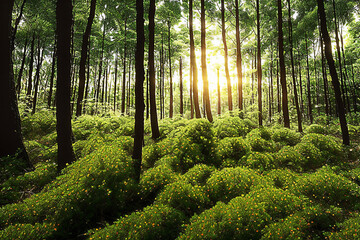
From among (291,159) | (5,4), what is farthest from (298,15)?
(5,4)

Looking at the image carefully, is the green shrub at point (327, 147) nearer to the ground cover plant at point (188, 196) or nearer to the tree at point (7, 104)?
the ground cover plant at point (188, 196)

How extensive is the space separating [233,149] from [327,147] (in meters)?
4.25

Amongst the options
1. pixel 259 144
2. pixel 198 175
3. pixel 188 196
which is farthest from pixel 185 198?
pixel 259 144

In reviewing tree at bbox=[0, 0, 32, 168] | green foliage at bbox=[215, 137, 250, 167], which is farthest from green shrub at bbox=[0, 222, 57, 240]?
green foliage at bbox=[215, 137, 250, 167]

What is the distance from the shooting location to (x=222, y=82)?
29.4m

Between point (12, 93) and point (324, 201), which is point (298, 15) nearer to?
point (324, 201)

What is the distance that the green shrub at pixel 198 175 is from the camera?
5722 millimetres

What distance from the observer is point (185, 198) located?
4.85 m

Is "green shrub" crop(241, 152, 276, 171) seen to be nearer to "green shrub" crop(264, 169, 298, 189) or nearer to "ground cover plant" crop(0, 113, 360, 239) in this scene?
"ground cover plant" crop(0, 113, 360, 239)

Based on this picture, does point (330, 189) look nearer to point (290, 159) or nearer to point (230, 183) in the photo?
point (290, 159)

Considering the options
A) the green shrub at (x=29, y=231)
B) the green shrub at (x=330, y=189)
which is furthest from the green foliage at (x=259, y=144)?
the green shrub at (x=29, y=231)

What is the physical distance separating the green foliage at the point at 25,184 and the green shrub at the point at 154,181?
3323 millimetres

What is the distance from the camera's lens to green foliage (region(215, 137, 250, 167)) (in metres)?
7.18

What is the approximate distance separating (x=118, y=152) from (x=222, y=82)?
2612 centimetres
